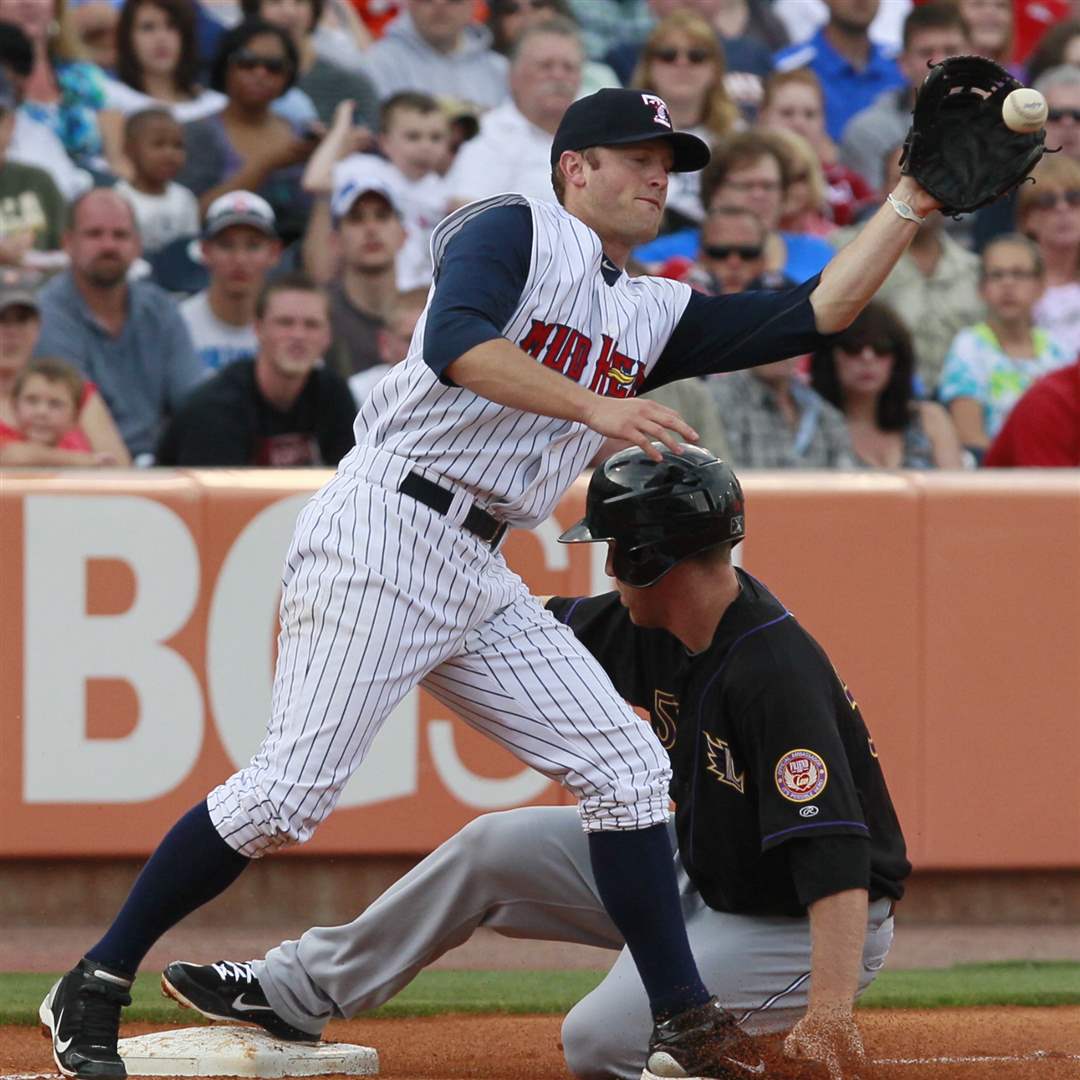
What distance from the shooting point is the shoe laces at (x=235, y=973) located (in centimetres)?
361

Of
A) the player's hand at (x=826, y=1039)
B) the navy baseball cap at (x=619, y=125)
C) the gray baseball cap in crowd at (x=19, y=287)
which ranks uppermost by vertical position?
the navy baseball cap at (x=619, y=125)

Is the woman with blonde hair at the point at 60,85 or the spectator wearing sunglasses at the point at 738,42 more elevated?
the spectator wearing sunglasses at the point at 738,42

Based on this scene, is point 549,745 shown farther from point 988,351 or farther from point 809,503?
point 988,351

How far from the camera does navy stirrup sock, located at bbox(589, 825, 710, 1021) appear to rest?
10.6 feet

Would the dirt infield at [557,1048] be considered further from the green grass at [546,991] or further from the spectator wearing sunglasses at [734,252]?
the spectator wearing sunglasses at [734,252]

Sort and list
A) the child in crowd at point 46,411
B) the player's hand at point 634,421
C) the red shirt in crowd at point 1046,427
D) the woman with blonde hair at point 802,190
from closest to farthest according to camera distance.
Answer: the player's hand at point 634,421 → the child in crowd at point 46,411 → the red shirt in crowd at point 1046,427 → the woman with blonde hair at point 802,190

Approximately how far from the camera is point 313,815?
3211 millimetres

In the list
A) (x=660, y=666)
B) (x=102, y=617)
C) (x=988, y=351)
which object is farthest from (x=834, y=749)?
(x=988, y=351)

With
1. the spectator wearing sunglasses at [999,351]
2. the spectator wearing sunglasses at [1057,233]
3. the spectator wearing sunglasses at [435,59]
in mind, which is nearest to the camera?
the spectator wearing sunglasses at [999,351]

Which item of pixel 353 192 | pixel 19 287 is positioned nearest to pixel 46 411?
pixel 19 287

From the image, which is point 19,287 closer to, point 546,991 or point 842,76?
point 546,991

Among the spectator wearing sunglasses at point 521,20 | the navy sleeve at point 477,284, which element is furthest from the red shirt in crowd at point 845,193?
the navy sleeve at point 477,284

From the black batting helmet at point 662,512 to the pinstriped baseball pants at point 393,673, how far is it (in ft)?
0.72

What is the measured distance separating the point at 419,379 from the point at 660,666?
73 centimetres
